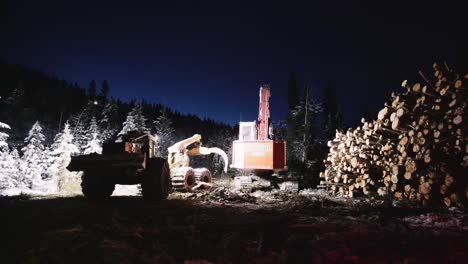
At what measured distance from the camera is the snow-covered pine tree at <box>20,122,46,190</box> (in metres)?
20.3

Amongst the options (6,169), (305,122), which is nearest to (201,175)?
(6,169)

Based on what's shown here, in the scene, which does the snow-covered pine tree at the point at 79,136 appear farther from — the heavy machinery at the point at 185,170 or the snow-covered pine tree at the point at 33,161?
the heavy machinery at the point at 185,170

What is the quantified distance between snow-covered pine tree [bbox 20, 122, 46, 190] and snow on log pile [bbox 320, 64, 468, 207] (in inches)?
776

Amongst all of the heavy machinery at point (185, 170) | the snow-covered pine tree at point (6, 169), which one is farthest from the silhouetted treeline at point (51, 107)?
the heavy machinery at point (185, 170)

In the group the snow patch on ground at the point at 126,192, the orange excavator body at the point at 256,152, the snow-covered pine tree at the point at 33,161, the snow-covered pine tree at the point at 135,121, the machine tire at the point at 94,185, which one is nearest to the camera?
the machine tire at the point at 94,185

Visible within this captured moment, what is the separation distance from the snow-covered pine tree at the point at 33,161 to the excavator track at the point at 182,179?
12199 millimetres

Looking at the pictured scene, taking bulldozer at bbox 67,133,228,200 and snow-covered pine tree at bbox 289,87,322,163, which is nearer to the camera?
bulldozer at bbox 67,133,228,200

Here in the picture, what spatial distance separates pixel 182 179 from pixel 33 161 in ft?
53.4

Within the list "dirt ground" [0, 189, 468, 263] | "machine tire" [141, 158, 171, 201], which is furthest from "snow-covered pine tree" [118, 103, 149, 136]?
"dirt ground" [0, 189, 468, 263]

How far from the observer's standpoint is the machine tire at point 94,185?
34.1 ft

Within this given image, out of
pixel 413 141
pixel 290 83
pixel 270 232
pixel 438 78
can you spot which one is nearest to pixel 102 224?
pixel 270 232

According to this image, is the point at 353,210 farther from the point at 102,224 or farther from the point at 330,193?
the point at 102,224

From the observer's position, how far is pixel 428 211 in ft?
23.3

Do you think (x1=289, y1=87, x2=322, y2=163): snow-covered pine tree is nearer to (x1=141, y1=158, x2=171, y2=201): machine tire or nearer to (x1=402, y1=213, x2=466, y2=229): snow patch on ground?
(x1=141, y1=158, x2=171, y2=201): machine tire
